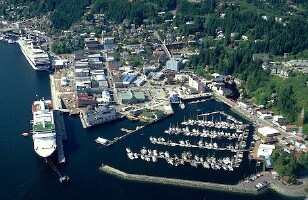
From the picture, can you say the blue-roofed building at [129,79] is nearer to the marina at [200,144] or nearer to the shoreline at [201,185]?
the marina at [200,144]

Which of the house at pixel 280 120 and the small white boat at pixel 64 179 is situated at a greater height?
the house at pixel 280 120

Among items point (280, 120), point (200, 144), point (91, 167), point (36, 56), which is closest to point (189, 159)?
point (200, 144)

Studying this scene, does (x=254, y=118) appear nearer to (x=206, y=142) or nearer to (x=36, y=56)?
(x=206, y=142)

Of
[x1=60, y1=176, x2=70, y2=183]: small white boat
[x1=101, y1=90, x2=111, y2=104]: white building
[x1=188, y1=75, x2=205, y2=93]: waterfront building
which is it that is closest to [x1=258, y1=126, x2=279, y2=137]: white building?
[x1=188, y1=75, x2=205, y2=93]: waterfront building

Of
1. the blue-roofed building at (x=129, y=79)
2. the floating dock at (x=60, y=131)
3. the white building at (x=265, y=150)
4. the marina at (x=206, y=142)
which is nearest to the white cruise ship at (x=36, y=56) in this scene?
the blue-roofed building at (x=129, y=79)

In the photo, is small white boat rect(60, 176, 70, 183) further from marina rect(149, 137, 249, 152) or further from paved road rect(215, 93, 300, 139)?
paved road rect(215, 93, 300, 139)

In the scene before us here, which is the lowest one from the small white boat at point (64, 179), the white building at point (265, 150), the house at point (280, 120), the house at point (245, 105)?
the small white boat at point (64, 179)
